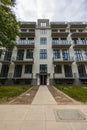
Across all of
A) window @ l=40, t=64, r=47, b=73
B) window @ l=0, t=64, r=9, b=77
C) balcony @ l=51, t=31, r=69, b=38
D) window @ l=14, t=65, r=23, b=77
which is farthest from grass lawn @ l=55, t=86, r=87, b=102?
balcony @ l=51, t=31, r=69, b=38

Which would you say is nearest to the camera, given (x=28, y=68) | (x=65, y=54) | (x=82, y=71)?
(x=82, y=71)

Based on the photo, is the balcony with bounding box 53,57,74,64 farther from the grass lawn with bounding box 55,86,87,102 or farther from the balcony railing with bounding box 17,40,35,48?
the grass lawn with bounding box 55,86,87,102

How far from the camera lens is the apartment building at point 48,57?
92.1 feet

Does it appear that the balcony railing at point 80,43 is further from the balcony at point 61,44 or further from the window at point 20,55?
the window at point 20,55

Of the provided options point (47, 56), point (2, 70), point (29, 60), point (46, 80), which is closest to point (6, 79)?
point (2, 70)

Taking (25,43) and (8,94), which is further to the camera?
(25,43)

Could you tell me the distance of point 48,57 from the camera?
29.9m

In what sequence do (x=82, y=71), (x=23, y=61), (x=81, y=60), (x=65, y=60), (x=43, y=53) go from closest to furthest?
(x=23, y=61), (x=65, y=60), (x=82, y=71), (x=81, y=60), (x=43, y=53)

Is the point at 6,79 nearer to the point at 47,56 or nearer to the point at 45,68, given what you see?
the point at 45,68

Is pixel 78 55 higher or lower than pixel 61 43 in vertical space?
lower

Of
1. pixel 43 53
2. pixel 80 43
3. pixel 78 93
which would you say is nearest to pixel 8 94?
pixel 78 93

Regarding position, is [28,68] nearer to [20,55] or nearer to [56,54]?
[20,55]

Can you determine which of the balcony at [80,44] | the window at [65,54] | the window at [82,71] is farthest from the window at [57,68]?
the balcony at [80,44]

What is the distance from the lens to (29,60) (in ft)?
94.7
